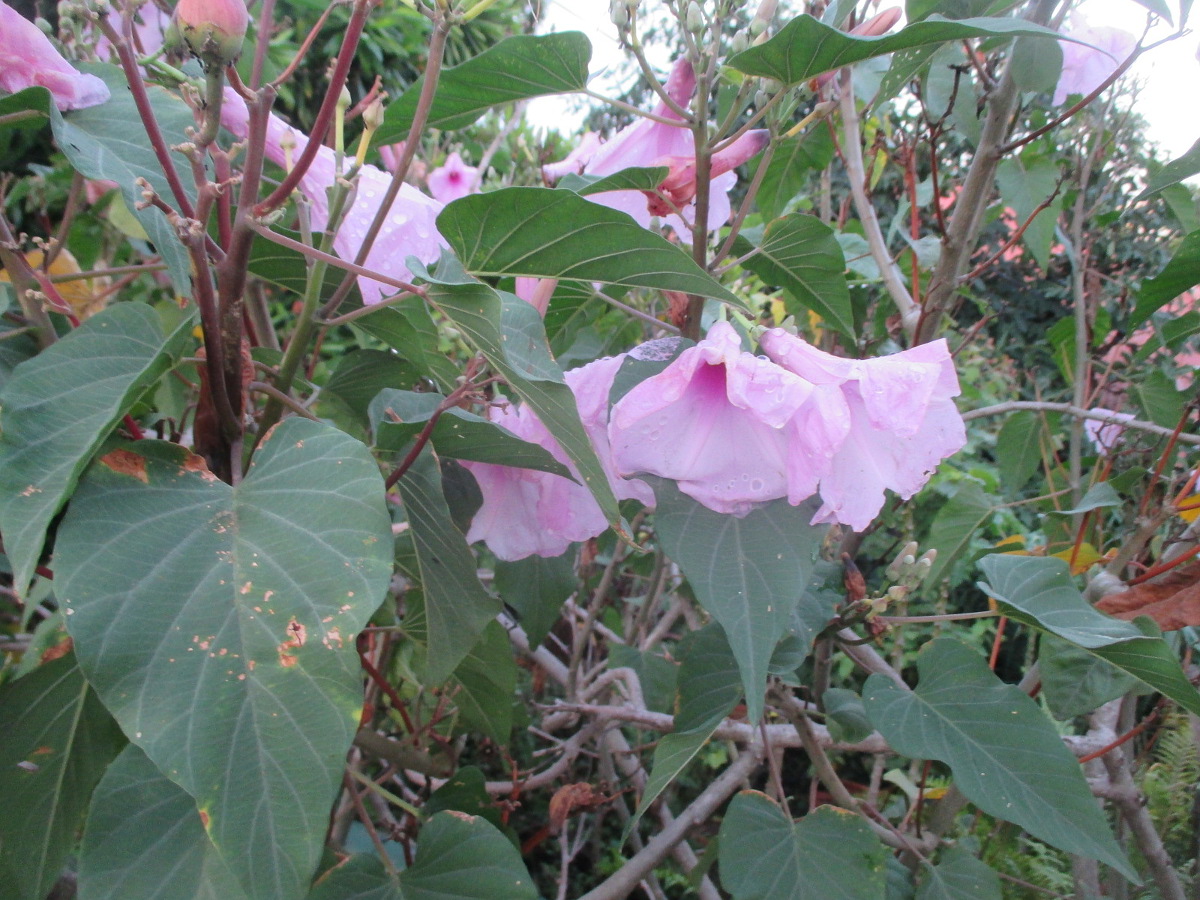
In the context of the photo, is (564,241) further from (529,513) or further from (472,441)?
(529,513)

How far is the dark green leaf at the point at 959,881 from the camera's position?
2.95 ft

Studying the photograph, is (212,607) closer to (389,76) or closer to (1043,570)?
(1043,570)

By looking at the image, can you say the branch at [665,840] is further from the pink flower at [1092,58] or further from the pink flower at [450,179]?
the pink flower at [450,179]

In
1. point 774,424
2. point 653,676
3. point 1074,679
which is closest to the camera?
point 774,424

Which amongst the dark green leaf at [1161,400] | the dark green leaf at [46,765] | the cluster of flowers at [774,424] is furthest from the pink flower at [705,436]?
the dark green leaf at [1161,400]

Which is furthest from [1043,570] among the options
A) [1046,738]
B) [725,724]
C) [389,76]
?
[389,76]

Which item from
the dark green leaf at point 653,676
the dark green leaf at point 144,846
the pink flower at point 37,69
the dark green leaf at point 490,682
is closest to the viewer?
the dark green leaf at point 144,846

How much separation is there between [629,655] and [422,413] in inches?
28.6

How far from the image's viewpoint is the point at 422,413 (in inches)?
31.4

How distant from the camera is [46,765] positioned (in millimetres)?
656

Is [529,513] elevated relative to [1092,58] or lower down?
lower down

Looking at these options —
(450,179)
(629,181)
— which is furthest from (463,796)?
(450,179)

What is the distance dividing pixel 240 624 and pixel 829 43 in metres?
0.57

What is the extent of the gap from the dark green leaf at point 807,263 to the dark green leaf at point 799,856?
1.84 feet
